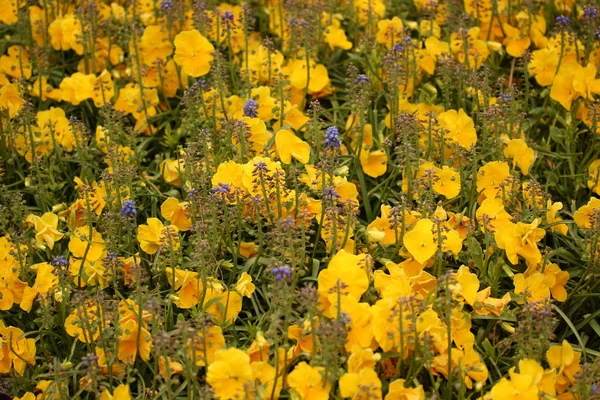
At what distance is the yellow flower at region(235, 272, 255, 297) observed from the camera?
9.94ft

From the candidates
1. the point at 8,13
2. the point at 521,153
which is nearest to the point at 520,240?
the point at 521,153

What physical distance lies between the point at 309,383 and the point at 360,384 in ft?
0.51

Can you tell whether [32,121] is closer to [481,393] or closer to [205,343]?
[205,343]

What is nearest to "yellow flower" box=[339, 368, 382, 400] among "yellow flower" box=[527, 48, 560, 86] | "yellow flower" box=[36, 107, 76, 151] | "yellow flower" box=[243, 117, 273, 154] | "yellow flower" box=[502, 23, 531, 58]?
"yellow flower" box=[243, 117, 273, 154]

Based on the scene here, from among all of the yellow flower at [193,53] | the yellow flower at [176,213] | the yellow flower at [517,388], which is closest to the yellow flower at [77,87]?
the yellow flower at [193,53]

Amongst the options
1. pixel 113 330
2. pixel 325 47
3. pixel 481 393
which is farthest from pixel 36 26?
pixel 481 393

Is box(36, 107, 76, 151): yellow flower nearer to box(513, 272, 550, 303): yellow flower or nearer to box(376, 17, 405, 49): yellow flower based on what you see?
box(376, 17, 405, 49): yellow flower

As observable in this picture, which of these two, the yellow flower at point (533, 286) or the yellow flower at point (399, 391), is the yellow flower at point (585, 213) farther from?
the yellow flower at point (399, 391)

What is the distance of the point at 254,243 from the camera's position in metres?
3.34

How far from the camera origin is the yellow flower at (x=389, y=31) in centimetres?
430

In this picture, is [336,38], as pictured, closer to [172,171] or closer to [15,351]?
[172,171]

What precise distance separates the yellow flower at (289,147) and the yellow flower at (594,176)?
3.88 feet

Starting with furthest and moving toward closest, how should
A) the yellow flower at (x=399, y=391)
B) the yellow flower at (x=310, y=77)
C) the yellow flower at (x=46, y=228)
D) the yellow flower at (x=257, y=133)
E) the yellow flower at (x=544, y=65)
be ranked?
the yellow flower at (x=544, y=65) < the yellow flower at (x=310, y=77) < the yellow flower at (x=257, y=133) < the yellow flower at (x=46, y=228) < the yellow flower at (x=399, y=391)

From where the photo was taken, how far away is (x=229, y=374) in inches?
104
